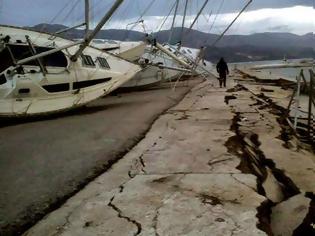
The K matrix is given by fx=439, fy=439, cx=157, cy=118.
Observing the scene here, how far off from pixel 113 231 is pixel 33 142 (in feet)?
17.5

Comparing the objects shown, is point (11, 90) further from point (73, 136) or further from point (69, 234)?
point (69, 234)

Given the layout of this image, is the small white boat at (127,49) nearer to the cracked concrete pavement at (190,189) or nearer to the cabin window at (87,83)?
the cabin window at (87,83)

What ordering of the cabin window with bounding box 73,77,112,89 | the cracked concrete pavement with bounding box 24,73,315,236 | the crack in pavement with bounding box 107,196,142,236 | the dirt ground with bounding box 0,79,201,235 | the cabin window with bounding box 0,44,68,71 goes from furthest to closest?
the cabin window with bounding box 73,77,112,89, the cabin window with bounding box 0,44,68,71, the dirt ground with bounding box 0,79,201,235, the cracked concrete pavement with bounding box 24,73,315,236, the crack in pavement with bounding box 107,196,142,236

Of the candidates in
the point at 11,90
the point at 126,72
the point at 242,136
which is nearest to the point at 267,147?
the point at 242,136

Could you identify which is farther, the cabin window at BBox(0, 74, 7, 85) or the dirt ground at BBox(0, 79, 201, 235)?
the cabin window at BBox(0, 74, 7, 85)

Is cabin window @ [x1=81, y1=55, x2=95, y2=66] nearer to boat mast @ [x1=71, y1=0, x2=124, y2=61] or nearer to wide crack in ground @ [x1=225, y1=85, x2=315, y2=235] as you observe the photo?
boat mast @ [x1=71, y1=0, x2=124, y2=61]

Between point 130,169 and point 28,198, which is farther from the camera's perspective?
point 130,169

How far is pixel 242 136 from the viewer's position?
933cm

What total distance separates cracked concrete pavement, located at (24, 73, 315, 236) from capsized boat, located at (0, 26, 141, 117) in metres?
5.10

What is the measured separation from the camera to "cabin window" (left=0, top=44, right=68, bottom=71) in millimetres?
13539

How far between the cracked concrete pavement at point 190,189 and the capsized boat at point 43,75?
5.10 m

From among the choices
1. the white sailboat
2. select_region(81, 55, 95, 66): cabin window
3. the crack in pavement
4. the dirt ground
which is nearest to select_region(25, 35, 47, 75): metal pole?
the white sailboat

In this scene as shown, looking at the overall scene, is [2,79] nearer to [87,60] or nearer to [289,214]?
[87,60]

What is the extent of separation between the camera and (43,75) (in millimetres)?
13805
